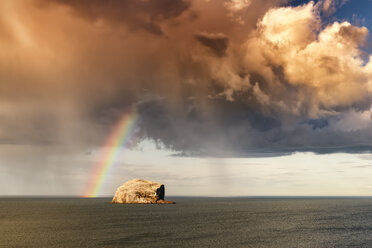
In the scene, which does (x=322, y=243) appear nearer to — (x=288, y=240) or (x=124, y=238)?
(x=288, y=240)

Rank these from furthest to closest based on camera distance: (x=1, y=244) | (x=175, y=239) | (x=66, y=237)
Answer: (x=66, y=237)
(x=175, y=239)
(x=1, y=244)

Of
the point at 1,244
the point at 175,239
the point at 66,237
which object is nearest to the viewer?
the point at 1,244

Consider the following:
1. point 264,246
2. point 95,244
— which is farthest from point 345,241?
point 95,244

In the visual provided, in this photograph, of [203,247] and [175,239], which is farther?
[175,239]

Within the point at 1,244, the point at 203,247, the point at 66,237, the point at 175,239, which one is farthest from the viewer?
the point at 66,237

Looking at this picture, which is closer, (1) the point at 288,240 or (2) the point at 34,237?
(1) the point at 288,240

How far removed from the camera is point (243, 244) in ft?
185

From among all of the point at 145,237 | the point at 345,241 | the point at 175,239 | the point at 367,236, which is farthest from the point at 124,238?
the point at 367,236

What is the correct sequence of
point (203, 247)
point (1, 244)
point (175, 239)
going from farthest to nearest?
point (175, 239)
point (1, 244)
point (203, 247)

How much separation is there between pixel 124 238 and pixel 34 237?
17562 millimetres

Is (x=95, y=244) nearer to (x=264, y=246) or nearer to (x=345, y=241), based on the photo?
(x=264, y=246)

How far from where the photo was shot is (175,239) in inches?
2405

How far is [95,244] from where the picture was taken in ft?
183

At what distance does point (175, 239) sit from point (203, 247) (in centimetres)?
933
